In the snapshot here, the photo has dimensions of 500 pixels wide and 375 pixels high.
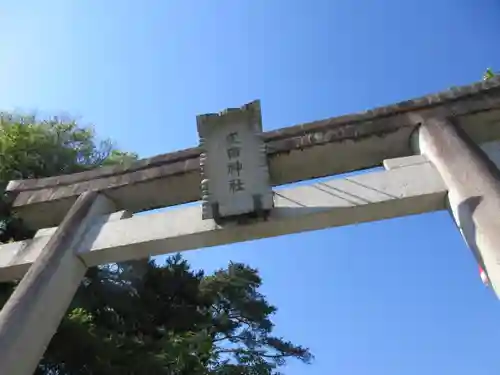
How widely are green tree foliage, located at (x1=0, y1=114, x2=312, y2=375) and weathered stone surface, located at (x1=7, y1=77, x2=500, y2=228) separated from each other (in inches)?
33.9

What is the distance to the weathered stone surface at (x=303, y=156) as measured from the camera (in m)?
5.59

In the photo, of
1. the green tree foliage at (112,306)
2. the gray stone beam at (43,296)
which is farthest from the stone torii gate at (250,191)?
the green tree foliage at (112,306)

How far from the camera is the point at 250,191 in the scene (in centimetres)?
509

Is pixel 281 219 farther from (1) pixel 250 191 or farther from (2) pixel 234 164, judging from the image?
(2) pixel 234 164

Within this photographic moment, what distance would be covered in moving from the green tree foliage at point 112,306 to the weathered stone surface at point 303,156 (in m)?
0.86

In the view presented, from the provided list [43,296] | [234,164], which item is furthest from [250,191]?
[43,296]

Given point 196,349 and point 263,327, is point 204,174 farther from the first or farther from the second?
point 263,327

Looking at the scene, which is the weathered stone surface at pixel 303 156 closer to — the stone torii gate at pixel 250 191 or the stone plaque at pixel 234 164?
the stone torii gate at pixel 250 191

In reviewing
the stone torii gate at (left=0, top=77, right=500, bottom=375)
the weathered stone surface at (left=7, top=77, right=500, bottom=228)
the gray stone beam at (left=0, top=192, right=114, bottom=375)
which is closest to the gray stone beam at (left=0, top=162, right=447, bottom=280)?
the stone torii gate at (left=0, top=77, right=500, bottom=375)

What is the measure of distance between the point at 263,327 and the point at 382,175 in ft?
33.7

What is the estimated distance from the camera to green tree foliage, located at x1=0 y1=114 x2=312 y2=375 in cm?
698

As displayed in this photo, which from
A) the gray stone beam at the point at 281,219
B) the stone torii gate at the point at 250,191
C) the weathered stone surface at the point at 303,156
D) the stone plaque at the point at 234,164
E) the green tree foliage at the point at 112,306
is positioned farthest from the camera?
the green tree foliage at the point at 112,306

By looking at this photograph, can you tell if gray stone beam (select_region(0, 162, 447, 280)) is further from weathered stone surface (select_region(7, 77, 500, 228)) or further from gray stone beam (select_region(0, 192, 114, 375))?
weathered stone surface (select_region(7, 77, 500, 228))

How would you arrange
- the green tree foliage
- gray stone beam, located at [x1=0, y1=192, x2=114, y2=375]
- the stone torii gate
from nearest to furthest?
gray stone beam, located at [x1=0, y1=192, x2=114, y2=375] < the stone torii gate < the green tree foliage
